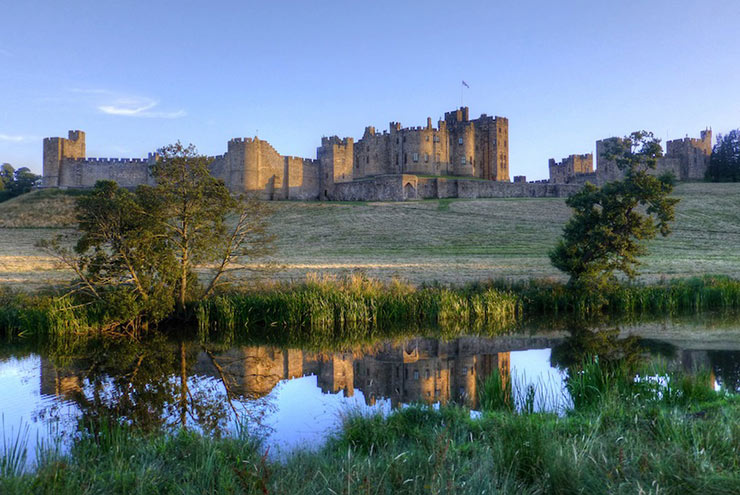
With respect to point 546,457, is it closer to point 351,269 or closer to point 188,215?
point 188,215

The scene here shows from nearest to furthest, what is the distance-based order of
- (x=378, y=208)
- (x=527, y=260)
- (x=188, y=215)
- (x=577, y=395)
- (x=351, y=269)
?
(x=577, y=395) < (x=188, y=215) < (x=351, y=269) < (x=527, y=260) < (x=378, y=208)

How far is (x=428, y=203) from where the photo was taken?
51.3 meters

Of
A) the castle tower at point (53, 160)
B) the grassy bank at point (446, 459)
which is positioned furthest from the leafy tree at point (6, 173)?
the grassy bank at point (446, 459)

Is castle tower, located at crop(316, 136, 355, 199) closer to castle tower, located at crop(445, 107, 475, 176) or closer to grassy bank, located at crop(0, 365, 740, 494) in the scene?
castle tower, located at crop(445, 107, 475, 176)

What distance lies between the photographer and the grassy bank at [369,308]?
12516 millimetres

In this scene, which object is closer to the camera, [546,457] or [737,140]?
[546,457]

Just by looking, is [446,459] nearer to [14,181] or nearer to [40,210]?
[40,210]

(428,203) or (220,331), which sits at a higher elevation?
(428,203)

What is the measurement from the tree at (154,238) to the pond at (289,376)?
3.70 ft

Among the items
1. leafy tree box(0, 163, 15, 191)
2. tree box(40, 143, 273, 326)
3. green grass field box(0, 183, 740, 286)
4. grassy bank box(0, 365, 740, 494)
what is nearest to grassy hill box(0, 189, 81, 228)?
green grass field box(0, 183, 740, 286)

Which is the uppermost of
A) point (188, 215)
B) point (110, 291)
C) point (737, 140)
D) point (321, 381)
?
point (737, 140)

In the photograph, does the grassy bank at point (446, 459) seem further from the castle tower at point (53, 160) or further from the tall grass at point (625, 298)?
the castle tower at point (53, 160)

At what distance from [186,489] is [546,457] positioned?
278 cm

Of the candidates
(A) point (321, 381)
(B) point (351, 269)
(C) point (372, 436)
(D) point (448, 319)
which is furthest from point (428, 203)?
(C) point (372, 436)
